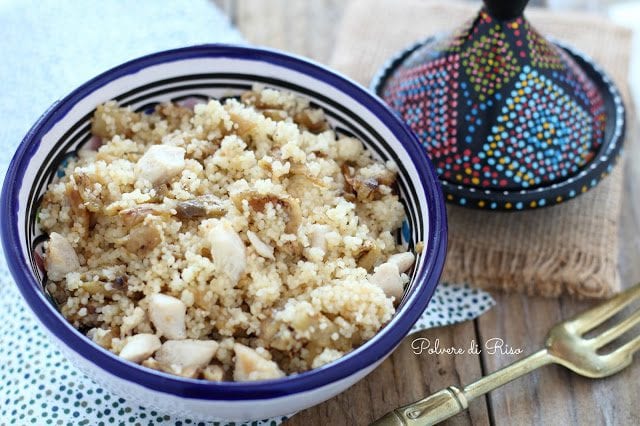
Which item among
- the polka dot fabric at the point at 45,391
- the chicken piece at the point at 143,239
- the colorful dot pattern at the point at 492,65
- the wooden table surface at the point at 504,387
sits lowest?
the wooden table surface at the point at 504,387

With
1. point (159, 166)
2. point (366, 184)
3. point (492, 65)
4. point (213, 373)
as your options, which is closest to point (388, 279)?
point (366, 184)

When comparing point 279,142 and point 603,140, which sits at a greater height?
point 279,142

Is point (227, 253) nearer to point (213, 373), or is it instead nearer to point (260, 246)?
point (260, 246)

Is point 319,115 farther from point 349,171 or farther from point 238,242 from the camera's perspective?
point 238,242

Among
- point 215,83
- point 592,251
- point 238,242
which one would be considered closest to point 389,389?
point 238,242

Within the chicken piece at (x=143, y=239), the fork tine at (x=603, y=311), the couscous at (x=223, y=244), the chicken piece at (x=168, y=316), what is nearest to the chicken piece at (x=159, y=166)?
the couscous at (x=223, y=244)

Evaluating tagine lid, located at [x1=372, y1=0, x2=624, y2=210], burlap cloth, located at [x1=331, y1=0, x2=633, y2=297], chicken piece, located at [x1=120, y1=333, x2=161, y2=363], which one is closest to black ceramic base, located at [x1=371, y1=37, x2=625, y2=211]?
tagine lid, located at [x1=372, y1=0, x2=624, y2=210]

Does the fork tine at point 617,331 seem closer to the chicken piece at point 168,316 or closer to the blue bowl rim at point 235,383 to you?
the blue bowl rim at point 235,383
